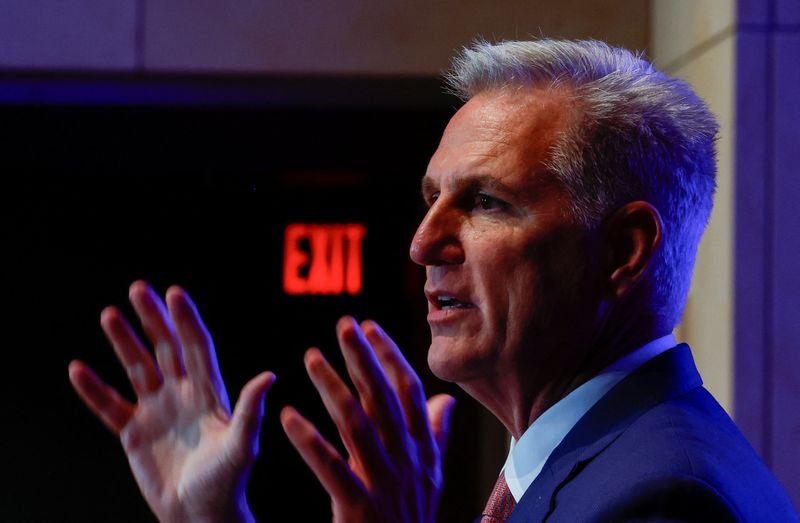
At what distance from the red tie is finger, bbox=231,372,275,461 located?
357 mm

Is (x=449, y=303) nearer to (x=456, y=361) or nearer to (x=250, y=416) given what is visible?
(x=456, y=361)

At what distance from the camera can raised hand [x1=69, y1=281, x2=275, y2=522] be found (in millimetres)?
1498

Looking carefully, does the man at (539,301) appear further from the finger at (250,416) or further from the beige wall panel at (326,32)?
the beige wall panel at (326,32)

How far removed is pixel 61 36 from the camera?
3.38 meters

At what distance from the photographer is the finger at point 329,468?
3.71 ft

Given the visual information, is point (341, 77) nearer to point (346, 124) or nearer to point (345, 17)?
point (345, 17)

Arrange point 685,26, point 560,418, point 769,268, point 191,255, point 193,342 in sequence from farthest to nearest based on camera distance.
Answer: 1. point 191,255
2. point 685,26
3. point 769,268
4. point 193,342
5. point 560,418

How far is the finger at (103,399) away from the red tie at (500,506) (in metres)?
0.66

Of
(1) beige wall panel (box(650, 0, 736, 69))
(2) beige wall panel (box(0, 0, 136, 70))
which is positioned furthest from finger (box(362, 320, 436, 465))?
(2) beige wall panel (box(0, 0, 136, 70))

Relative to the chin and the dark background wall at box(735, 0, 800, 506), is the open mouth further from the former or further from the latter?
the dark background wall at box(735, 0, 800, 506)

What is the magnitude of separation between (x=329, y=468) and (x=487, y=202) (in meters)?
0.47

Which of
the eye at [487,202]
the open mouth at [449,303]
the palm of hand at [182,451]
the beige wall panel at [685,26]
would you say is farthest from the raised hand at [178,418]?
the beige wall panel at [685,26]

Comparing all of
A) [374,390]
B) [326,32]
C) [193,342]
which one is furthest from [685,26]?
[374,390]

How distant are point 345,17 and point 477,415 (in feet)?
5.77
